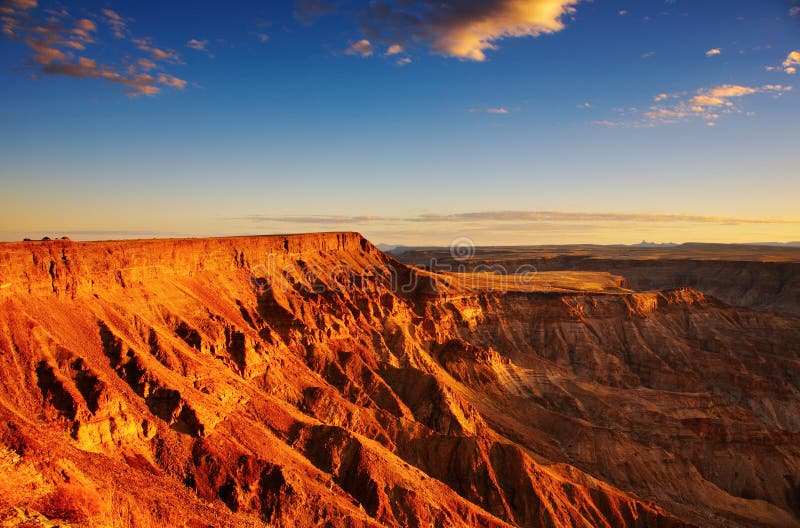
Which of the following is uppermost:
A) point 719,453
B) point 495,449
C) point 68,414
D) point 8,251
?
point 8,251

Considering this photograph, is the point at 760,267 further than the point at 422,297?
Yes

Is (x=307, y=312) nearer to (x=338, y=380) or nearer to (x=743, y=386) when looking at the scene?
(x=338, y=380)

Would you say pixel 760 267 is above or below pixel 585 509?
above

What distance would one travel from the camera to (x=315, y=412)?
4991 centimetres

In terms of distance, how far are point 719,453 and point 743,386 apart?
32.0 metres

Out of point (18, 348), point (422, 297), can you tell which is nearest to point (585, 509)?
point (18, 348)

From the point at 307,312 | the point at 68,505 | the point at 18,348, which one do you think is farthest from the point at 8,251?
the point at 307,312

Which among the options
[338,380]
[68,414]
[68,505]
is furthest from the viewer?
[338,380]

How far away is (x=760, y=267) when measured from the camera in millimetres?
180750

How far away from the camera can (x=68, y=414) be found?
30.6m

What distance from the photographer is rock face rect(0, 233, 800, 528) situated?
101 ft

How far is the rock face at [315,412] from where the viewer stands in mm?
30922

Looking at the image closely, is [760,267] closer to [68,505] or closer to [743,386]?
[743,386]

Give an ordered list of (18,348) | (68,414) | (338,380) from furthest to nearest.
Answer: (338,380) → (18,348) → (68,414)
